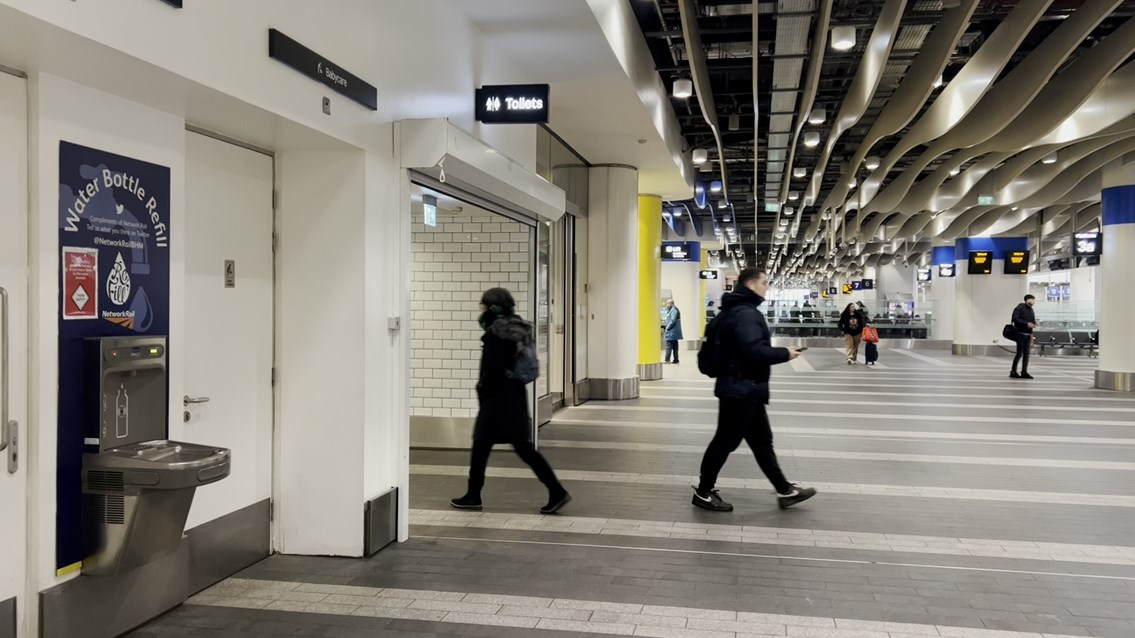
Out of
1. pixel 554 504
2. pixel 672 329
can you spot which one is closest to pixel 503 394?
pixel 554 504

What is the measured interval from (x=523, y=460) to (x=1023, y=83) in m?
6.87

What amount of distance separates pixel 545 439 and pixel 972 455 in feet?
14.3

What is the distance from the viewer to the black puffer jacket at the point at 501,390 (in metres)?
5.46

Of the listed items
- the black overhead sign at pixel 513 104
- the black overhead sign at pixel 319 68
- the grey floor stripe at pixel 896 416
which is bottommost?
the grey floor stripe at pixel 896 416

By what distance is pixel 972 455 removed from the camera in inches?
309

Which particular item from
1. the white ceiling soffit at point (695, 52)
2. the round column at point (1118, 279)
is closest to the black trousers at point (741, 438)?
the white ceiling soffit at point (695, 52)

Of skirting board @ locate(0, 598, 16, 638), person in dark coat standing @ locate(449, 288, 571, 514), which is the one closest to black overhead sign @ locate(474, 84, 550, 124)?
person in dark coat standing @ locate(449, 288, 571, 514)

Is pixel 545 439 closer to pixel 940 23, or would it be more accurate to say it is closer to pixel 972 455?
pixel 972 455

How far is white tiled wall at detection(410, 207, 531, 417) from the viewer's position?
8.15 meters

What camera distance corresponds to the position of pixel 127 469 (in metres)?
3.12

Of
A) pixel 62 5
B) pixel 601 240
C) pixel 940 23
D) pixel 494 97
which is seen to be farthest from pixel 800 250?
pixel 62 5

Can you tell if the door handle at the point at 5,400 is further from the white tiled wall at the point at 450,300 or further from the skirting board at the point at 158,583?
the white tiled wall at the point at 450,300

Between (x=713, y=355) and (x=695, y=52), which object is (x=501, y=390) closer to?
(x=713, y=355)

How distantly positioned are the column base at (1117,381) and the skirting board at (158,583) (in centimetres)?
1469
